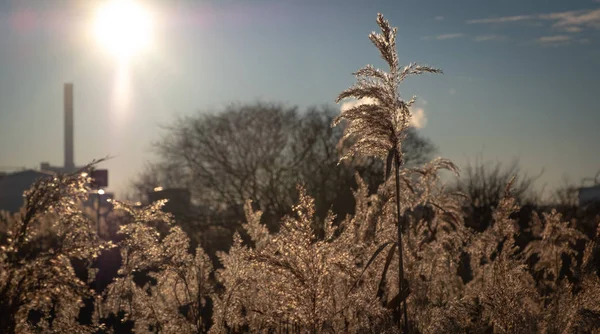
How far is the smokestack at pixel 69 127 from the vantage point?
10856cm

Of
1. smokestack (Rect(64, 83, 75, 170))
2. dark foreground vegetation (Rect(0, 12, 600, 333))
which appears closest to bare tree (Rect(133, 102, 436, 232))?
dark foreground vegetation (Rect(0, 12, 600, 333))

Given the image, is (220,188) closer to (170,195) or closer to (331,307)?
(170,195)

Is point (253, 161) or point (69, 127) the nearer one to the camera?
point (253, 161)

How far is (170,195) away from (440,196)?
85.3ft

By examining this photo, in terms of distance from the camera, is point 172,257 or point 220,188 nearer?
point 172,257

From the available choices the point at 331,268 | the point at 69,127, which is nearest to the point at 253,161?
the point at 331,268

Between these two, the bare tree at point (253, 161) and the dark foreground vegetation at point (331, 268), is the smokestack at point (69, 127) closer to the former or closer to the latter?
the bare tree at point (253, 161)

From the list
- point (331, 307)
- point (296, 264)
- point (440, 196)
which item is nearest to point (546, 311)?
point (440, 196)

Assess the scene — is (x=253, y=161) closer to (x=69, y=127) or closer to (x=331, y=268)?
(x=331, y=268)

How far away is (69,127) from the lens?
4326 inches

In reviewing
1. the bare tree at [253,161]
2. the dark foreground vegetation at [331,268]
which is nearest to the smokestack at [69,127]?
the bare tree at [253,161]

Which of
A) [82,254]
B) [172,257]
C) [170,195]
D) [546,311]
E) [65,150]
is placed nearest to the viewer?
[82,254]

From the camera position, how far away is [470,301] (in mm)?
6273

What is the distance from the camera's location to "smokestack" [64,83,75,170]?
356ft
